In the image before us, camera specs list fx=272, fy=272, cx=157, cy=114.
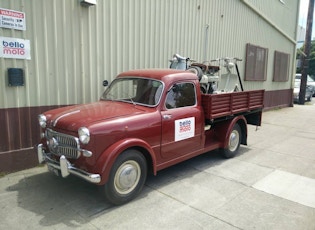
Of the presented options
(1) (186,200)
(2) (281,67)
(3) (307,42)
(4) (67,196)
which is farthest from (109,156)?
(3) (307,42)

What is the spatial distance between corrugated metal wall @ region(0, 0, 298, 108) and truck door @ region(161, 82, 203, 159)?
92.3 inches

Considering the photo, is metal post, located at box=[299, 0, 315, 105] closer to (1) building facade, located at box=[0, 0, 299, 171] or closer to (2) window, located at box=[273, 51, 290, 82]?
(2) window, located at box=[273, 51, 290, 82]

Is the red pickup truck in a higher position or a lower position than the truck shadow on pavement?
higher

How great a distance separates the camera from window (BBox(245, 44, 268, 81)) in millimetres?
12586

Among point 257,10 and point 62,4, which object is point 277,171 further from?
point 257,10

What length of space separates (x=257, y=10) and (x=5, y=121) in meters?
11.8

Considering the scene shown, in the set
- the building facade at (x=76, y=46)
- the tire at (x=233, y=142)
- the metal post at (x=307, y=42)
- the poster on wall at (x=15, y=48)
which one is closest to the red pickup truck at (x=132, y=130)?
the tire at (x=233, y=142)

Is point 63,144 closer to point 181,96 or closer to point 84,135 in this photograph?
point 84,135

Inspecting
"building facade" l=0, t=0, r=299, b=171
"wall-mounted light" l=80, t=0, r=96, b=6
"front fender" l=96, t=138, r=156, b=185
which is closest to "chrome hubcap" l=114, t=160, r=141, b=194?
"front fender" l=96, t=138, r=156, b=185

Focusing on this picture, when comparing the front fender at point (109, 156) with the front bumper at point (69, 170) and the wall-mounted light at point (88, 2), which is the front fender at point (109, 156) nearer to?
the front bumper at point (69, 170)

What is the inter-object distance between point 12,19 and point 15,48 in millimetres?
505

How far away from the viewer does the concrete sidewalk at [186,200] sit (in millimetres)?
3574

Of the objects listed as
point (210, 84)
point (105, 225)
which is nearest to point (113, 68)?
point (210, 84)

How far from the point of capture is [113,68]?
6.70 metres
